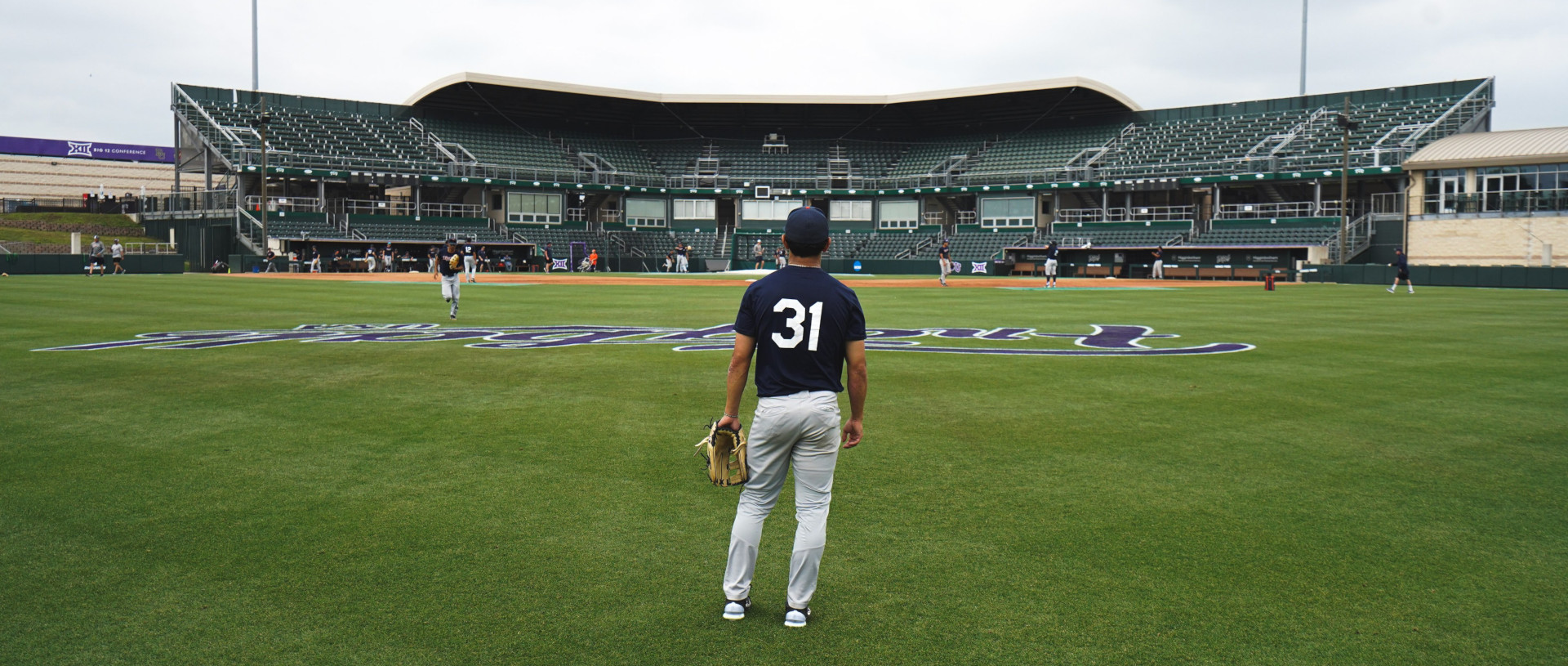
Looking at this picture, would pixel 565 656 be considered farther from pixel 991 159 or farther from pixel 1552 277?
pixel 991 159

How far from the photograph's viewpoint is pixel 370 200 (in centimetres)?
7106

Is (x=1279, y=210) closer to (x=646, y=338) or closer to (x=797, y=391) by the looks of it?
(x=646, y=338)

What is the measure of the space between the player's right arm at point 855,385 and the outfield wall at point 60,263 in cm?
6078

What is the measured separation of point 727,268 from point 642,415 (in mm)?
65397

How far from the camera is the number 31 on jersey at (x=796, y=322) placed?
15.2 feet

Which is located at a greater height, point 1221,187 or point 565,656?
point 1221,187

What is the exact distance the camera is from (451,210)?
72062mm

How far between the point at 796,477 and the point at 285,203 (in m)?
67.6

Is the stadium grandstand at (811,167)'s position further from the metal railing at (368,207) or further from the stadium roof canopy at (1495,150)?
the stadium roof canopy at (1495,150)

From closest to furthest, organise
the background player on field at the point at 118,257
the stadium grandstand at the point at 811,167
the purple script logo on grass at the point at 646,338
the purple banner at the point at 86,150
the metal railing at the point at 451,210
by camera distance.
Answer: the purple script logo on grass at the point at 646,338
the background player on field at the point at 118,257
the stadium grandstand at the point at 811,167
the metal railing at the point at 451,210
the purple banner at the point at 86,150

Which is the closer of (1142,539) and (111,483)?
(1142,539)

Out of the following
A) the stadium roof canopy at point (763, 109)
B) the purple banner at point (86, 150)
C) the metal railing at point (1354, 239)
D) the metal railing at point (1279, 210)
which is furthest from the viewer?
the purple banner at point (86, 150)

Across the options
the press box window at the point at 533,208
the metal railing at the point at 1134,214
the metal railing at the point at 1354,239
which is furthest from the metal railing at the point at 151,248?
the metal railing at the point at 1354,239

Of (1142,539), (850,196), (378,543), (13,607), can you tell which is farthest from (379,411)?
(850,196)
